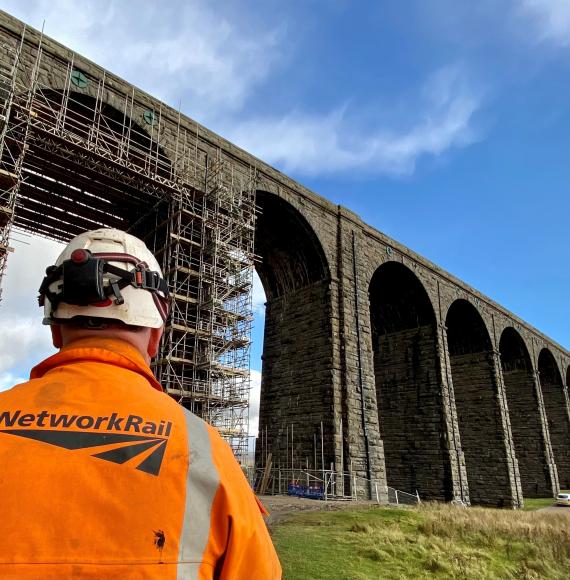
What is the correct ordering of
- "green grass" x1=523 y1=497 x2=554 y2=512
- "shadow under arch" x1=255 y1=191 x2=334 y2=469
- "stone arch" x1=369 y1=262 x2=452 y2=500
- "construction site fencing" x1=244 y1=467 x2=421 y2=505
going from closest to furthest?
"construction site fencing" x1=244 y1=467 x2=421 y2=505
"shadow under arch" x1=255 y1=191 x2=334 y2=469
"stone arch" x1=369 y1=262 x2=452 y2=500
"green grass" x1=523 y1=497 x2=554 y2=512

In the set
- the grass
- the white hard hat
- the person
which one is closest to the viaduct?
the grass

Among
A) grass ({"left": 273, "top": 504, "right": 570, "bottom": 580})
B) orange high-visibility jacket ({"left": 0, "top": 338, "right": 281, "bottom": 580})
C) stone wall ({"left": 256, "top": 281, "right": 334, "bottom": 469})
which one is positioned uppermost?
stone wall ({"left": 256, "top": 281, "right": 334, "bottom": 469})

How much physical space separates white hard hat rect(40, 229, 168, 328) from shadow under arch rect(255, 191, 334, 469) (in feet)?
54.6

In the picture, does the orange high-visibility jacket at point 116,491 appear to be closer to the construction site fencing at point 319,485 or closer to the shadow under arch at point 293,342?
the construction site fencing at point 319,485

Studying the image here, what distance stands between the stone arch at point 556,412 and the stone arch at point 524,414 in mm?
4746

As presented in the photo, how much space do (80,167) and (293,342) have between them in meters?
10.3

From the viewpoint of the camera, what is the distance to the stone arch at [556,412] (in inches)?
1554

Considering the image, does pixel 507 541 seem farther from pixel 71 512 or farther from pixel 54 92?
pixel 54 92

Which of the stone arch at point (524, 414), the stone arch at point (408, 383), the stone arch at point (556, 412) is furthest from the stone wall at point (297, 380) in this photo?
the stone arch at point (556, 412)

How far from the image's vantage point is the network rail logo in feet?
3.66

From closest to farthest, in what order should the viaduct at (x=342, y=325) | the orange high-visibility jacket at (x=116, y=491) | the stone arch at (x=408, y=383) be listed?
the orange high-visibility jacket at (x=116, y=491), the viaduct at (x=342, y=325), the stone arch at (x=408, y=383)

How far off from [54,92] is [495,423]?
26.7m

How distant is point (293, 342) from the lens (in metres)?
20.1

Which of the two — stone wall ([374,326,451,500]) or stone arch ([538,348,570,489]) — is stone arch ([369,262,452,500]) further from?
stone arch ([538,348,570,489])
